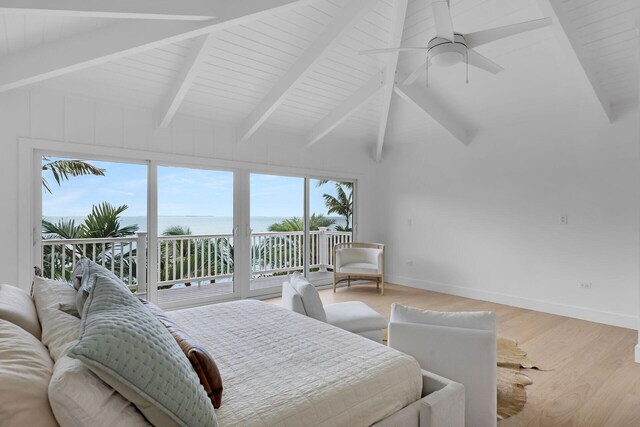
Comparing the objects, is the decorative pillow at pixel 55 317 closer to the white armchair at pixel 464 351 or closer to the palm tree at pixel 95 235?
the white armchair at pixel 464 351

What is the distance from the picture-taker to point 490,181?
195 inches

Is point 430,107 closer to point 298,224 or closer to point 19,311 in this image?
point 298,224

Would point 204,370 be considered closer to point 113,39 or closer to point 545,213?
point 113,39

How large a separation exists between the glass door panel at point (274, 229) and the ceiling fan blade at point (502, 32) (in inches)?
131

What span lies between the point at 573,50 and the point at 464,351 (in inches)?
120

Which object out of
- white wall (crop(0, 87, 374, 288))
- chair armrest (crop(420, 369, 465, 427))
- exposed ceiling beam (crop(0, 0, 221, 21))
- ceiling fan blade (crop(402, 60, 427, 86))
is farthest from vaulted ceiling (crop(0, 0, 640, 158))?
chair armrest (crop(420, 369, 465, 427))

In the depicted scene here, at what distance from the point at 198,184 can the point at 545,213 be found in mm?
4677

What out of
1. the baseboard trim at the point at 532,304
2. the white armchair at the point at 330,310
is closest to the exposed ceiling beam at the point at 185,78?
the white armchair at the point at 330,310

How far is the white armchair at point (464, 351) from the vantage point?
1.78 m

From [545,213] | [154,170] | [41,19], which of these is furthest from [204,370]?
[545,213]

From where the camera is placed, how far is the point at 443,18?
2.36 m

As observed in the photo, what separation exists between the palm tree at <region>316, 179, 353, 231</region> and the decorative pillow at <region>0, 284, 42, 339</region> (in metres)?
4.97

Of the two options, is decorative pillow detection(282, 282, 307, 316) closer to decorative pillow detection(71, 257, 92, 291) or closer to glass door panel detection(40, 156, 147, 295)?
decorative pillow detection(71, 257, 92, 291)

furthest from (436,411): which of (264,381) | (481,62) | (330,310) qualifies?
(481,62)
